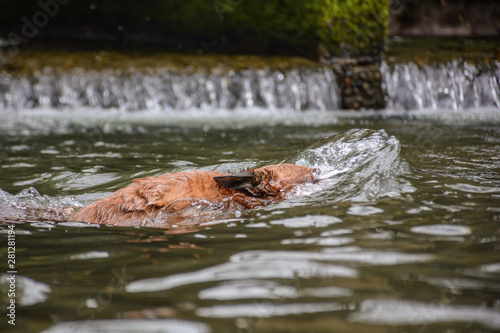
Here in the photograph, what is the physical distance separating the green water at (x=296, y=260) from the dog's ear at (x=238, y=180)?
202mm

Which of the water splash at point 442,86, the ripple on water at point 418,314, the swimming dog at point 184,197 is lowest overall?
the ripple on water at point 418,314

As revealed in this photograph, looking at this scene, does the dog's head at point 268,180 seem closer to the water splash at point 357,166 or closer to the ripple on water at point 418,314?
the water splash at point 357,166

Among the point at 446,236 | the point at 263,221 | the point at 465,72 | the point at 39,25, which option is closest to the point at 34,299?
the point at 263,221

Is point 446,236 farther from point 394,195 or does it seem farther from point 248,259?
point 248,259

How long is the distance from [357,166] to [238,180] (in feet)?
4.34

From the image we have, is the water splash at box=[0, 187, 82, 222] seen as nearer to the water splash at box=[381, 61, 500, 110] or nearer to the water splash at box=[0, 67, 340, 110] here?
the water splash at box=[0, 67, 340, 110]

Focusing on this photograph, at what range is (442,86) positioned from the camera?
11.3 metres

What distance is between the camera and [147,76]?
11.0 meters

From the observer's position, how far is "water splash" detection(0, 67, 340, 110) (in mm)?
10438

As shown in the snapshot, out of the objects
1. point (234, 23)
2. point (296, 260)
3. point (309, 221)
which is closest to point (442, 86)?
point (234, 23)

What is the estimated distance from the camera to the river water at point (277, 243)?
198cm

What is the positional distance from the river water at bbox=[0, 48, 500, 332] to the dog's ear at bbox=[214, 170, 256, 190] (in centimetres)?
20

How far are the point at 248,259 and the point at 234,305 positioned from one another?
1.66 feet

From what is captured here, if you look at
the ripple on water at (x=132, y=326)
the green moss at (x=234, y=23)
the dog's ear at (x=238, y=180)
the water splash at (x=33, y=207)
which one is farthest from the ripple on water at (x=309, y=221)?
the green moss at (x=234, y=23)
